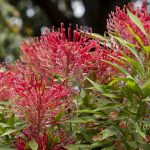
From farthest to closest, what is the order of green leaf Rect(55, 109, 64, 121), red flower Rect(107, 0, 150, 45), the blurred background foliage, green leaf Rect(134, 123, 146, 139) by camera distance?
the blurred background foliage → red flower Rect(107, 0, 150, 45) → green leaf Rect(55, 109, 64, 121) → green leaf Rect(134, 123, 146, 139)

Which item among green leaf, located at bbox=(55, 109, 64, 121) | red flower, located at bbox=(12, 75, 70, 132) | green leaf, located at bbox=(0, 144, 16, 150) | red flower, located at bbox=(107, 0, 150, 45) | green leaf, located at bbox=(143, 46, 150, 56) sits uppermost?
red flower, located at bbox=(107, 0, 150, 45)

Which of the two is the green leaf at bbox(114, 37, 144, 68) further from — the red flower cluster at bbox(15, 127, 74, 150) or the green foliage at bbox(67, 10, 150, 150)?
the red flower cluster at bbox(15, 127, 74, 150)

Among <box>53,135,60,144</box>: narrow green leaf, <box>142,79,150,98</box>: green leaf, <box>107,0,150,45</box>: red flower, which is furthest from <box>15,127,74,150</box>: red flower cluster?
<box>107,0,150,45</box>: red flower

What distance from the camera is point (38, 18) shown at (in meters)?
7.93

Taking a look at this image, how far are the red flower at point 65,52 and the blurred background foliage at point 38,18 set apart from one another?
333 cm

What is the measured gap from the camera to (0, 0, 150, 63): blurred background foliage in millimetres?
5523

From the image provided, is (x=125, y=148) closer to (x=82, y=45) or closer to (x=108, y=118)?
(x=108, y=118)

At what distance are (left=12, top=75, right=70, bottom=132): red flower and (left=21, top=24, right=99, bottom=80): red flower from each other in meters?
0.12

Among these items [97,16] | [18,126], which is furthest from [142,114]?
[97,16]

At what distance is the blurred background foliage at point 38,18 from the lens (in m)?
5.52

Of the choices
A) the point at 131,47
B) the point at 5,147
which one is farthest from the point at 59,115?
the point at 131,47

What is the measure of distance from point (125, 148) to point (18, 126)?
0.34m

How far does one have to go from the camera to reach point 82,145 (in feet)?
4.72

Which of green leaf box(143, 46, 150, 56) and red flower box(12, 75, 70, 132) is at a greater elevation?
green leaf box(143, 46, 150, 56)
